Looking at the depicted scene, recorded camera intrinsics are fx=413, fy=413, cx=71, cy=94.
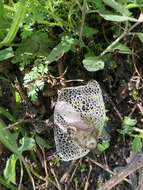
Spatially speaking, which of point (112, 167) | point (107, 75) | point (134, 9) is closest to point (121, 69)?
point (107, 75)

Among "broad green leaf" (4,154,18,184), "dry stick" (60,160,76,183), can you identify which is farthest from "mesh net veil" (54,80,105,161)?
"broad green leaf" (4,154,18,184)

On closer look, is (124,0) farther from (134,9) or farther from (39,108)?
(39,108)

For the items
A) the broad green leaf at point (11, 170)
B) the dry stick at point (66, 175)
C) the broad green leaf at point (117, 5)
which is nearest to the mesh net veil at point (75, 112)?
the dry stick at point (66, 175)

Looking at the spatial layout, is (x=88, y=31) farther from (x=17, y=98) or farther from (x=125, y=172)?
(x=125, y=172)

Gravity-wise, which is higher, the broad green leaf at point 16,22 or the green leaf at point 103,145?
the broad green leaf at point 16,22

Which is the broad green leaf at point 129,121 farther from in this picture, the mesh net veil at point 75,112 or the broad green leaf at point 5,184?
the broad green leaf at point 5,184

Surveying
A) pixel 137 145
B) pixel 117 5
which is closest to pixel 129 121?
pixel 137 145
